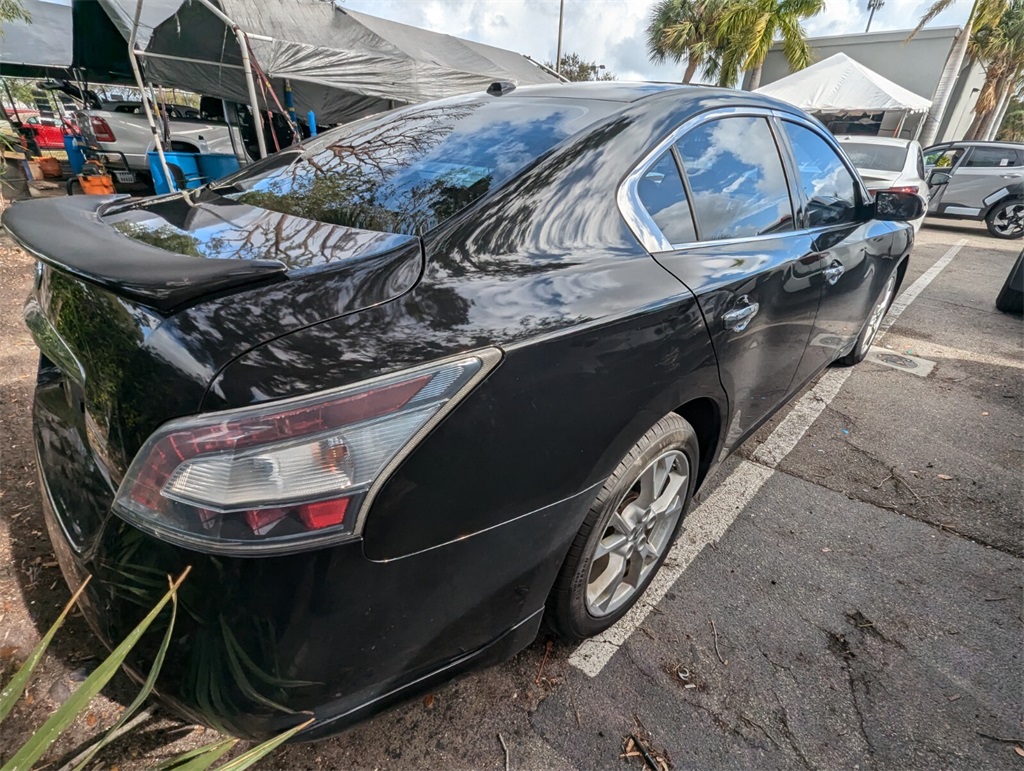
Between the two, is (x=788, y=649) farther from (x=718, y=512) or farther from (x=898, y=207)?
(x=898, y=207)

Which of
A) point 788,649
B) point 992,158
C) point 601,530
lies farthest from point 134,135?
point 992,158

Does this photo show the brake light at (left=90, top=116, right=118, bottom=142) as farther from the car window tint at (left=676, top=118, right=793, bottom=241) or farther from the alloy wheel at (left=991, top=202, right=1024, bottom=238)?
the alloy wheel at (left=991, top=202, right=1024, bottom=238)

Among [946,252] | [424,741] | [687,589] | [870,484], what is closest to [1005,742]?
[687,589]

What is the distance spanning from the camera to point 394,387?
3.33ft

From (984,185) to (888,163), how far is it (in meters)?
4.51

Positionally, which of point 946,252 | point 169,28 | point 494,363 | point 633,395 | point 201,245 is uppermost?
point 169,28

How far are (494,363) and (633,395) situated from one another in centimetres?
47

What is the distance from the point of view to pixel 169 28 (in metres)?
7.22

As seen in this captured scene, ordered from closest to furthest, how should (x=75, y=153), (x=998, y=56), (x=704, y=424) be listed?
(x=704, y=424), (x=75, y=153), (x=998, y=56)

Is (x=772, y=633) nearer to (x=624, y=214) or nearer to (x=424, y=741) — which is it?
(x=424, y=741)

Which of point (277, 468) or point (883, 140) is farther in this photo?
point (883, 140)

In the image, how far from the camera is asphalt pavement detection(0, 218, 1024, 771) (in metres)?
1.52

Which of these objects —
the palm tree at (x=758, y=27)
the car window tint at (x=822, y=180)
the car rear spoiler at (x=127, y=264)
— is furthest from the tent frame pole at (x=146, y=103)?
the palm tree at (x=758, y=27)

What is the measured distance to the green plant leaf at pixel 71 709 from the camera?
0.89m
